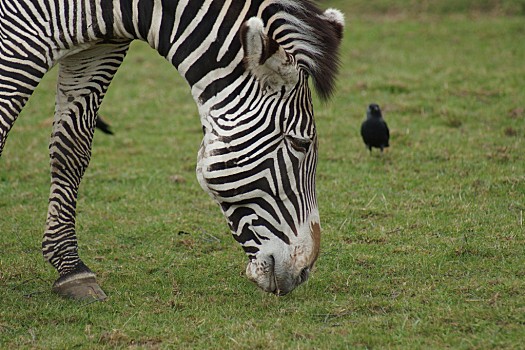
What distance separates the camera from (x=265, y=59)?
4.61 metres

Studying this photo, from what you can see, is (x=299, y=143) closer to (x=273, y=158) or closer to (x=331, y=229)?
(x=273, y=158)

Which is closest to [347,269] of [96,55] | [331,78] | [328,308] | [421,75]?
[328,308]

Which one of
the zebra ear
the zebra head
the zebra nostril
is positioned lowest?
the zebra nostril

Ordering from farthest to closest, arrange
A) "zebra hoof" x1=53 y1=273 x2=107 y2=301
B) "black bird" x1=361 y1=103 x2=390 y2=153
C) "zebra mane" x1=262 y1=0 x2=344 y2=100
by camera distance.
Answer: "black bird" x1=361 y1=103 x2=390 y2=153 → "zebra hoof" x1=53 y1=273 x2=107 y2=301 → "zebra mane" x1=262 y1=0 x2=344 y2=100

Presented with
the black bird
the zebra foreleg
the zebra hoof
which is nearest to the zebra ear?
the zebra foreleg

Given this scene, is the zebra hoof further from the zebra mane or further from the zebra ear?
the zebra mane

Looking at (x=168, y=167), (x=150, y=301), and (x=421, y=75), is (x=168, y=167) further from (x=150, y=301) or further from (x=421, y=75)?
(x=421, y=75)

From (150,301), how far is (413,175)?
4.36 metres

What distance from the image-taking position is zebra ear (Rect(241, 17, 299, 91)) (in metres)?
4.47

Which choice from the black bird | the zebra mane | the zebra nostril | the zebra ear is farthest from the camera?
the black bird

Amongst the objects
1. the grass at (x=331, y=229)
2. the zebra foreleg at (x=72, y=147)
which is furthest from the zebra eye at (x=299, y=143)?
the zebra foreleg at (x=72, y=147)

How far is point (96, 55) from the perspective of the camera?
Answer: 5.77 m

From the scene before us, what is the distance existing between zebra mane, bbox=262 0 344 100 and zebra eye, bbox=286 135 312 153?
0.93 feet

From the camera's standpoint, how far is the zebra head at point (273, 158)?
15.6 feet
